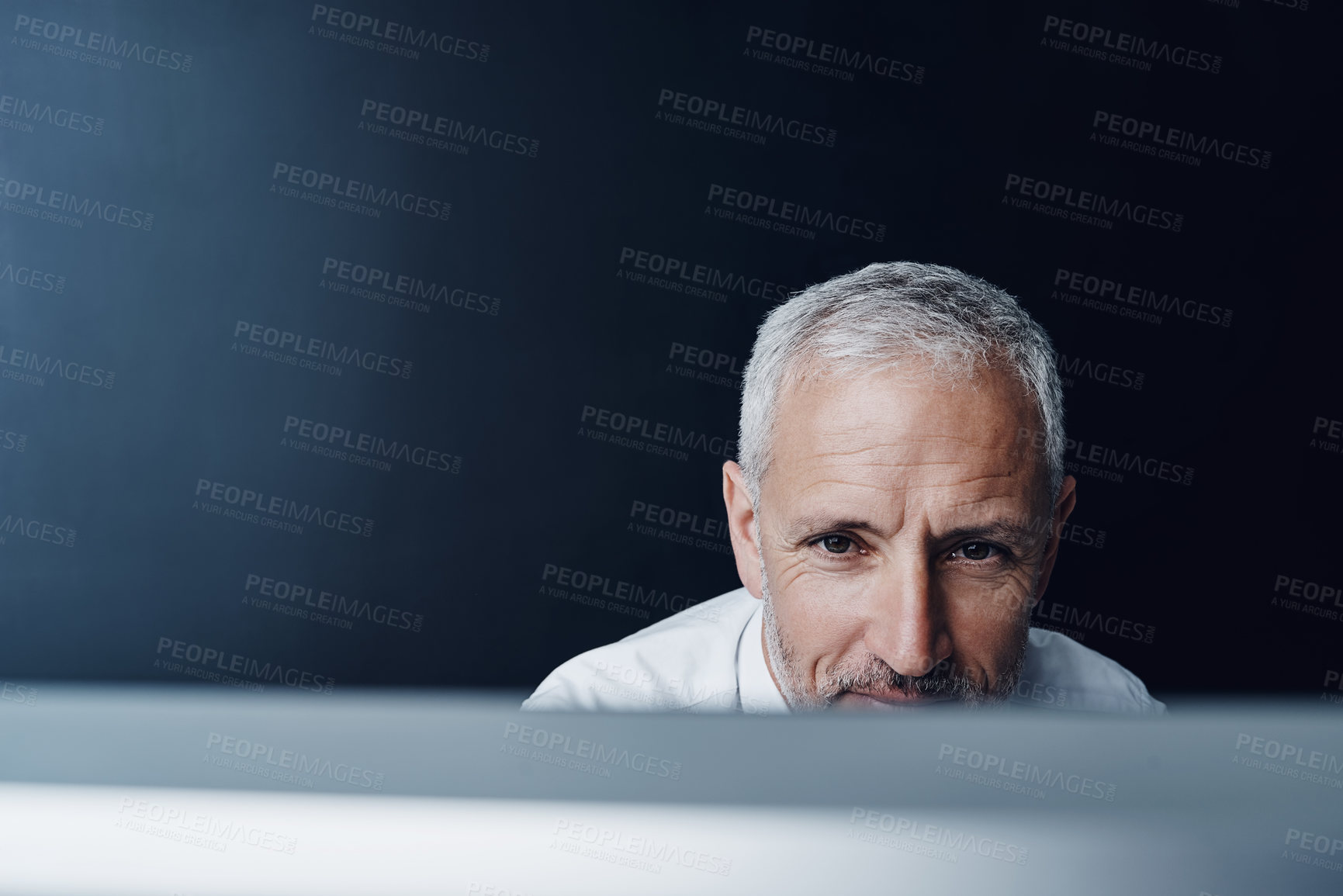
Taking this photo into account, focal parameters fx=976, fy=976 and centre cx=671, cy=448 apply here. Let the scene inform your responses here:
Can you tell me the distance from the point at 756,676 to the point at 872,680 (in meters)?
0.35

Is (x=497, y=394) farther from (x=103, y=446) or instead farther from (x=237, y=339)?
(x=103, y=446)

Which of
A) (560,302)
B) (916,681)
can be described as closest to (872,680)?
(916,681)

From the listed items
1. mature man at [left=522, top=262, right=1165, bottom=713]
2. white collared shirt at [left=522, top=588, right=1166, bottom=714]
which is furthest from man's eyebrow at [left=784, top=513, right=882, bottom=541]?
white collared shirt at [left=522, top=588, right=1166, bottom=714]

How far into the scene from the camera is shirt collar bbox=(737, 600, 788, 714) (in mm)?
1750

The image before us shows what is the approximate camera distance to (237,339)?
3014mm

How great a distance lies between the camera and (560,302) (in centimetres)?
296

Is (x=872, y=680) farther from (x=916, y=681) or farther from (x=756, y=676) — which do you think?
(x=756, y=676)

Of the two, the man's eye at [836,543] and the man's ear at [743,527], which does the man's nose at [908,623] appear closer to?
the man's eye at [836,543]

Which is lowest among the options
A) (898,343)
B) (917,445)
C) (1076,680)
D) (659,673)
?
(659,673)

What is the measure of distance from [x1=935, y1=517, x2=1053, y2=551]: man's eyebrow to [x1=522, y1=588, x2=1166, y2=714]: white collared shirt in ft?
0.99

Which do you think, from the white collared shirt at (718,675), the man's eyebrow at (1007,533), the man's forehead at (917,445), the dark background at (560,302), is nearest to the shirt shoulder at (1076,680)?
the white collared shirt at (718,675)

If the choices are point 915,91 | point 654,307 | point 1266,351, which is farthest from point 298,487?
point 1266,351

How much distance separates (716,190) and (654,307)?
1.29ft

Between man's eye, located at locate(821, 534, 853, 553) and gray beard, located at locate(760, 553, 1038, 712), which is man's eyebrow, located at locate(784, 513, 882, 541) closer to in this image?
man's eye, located at locate(821, 534, 853, 553)
